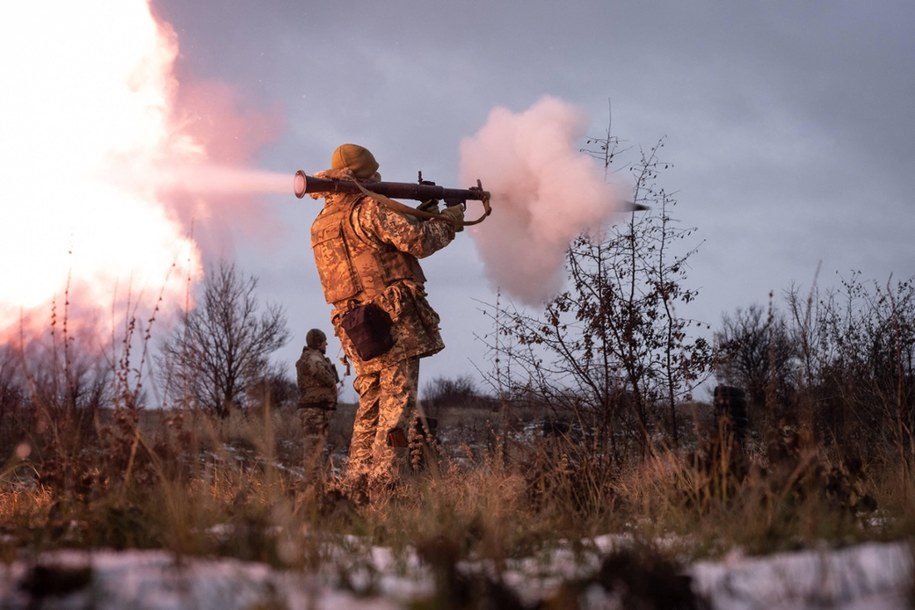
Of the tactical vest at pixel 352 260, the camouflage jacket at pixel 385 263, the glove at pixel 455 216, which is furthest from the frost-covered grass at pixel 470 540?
the glove at pixel 455 216

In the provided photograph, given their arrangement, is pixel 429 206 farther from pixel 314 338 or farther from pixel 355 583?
pixel 314 338

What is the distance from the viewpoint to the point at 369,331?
21.7ft

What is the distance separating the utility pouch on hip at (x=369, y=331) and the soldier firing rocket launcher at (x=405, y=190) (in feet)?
2.89

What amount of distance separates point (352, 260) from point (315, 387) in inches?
226

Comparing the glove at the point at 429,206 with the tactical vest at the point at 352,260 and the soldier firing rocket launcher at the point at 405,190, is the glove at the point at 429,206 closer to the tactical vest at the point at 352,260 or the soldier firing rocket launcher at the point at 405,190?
the soldier firing rocket launcher at the point at 405,190

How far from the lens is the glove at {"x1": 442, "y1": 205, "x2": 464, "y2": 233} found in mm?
6953

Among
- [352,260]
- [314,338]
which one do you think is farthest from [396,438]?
[314,338]

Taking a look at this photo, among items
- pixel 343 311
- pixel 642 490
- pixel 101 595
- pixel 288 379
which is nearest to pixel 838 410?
pixel 642 490

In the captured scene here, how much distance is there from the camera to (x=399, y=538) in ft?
12.3

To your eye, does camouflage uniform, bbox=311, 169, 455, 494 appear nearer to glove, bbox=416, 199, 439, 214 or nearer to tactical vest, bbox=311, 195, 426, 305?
tactical vest, bbox=311, 195, 426, 305

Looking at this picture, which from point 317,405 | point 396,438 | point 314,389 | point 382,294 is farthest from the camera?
point 314,389

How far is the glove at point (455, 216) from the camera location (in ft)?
22.8

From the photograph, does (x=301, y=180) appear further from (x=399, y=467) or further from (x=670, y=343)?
(x=670, y=343)

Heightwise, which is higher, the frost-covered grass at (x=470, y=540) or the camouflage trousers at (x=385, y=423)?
the camouflage trousers at (x=385, y=423)
